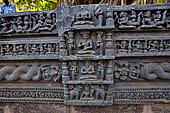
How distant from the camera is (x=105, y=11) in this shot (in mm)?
2084

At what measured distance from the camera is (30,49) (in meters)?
2.30

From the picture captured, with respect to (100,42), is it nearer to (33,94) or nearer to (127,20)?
(127,20)

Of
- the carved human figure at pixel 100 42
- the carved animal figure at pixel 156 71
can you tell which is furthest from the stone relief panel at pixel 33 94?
the carved animal figure at pixel 156 71

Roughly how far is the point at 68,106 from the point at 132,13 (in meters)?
2.13

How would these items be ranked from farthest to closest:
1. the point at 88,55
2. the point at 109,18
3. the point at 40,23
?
the point at 40,23 → the point at 88,55 → the point at 109,18

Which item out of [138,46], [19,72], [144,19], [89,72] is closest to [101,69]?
[89,72]

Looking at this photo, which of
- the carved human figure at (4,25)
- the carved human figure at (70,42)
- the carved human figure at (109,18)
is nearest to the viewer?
the carved human figure at (109,18)

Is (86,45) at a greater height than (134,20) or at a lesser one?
lesser

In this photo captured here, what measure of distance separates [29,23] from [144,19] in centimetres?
213

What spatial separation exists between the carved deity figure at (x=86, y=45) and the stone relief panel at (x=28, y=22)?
1.96ft

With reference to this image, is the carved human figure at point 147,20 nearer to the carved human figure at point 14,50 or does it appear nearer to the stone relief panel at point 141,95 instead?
the stone relief panel at point 141,95

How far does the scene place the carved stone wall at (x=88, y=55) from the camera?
2088mm

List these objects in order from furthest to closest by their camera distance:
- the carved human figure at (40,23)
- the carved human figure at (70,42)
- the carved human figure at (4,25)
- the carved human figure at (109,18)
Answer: the carved human figure at (4,25) < the carved human figure at (40,23) < the carved human figure at (70,42) < the carved human figure at (109,18)

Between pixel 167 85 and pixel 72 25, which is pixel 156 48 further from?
pixel 72 25
